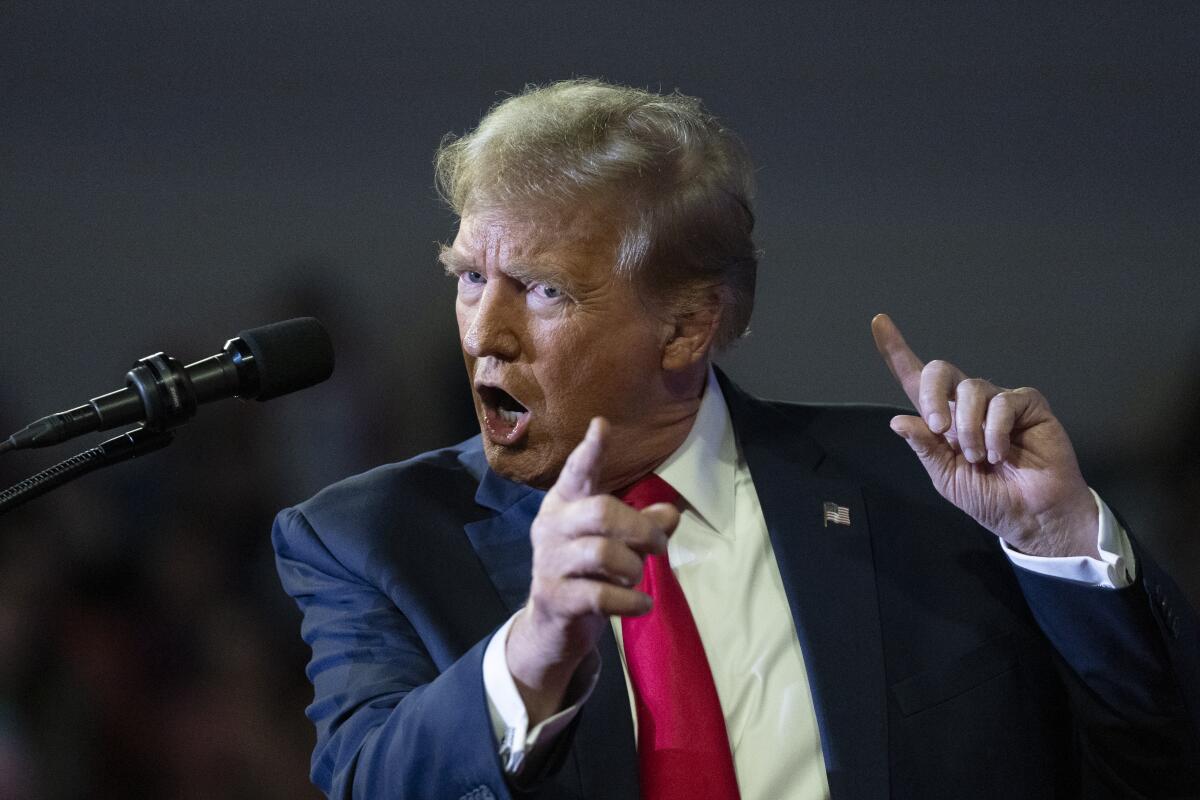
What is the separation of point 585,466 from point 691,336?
61 centimetres

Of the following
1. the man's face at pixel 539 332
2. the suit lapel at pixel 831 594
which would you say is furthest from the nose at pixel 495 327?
the suit lapel at pixel 831 594

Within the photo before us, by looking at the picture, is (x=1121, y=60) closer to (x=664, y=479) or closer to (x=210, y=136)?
(x=664, y=479)

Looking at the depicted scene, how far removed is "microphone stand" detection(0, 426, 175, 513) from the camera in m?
1.02

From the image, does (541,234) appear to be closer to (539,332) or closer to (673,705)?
(539,332)

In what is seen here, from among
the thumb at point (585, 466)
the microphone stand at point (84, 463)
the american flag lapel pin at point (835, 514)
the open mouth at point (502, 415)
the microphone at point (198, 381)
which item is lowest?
the american flag lapel pin at point (835, 514)

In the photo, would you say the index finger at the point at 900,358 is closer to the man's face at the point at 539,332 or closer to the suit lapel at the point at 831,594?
the suit lapel at the point at 831,594

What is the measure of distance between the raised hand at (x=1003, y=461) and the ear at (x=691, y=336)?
231 millimetres

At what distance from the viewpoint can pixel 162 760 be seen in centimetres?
214

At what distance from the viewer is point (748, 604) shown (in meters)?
1.54

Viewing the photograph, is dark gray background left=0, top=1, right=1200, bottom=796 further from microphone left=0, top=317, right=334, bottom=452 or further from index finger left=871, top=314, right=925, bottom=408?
microphone left=0, top=317, right=334, bottom=452

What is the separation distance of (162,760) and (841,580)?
1.26 m

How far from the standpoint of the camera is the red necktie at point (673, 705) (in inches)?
54.4

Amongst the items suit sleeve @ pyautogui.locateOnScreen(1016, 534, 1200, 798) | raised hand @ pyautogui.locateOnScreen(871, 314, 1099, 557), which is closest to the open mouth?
raised hand @ pyautogui.locateOnScreen(871, 314, 1099, 557)

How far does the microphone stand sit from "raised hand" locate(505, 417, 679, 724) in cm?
35
